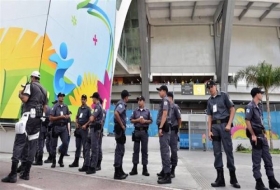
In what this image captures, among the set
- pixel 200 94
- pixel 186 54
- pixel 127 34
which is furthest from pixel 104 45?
pixel 186 54

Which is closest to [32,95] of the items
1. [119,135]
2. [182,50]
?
[119,135]

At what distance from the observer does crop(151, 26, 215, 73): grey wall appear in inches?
1443

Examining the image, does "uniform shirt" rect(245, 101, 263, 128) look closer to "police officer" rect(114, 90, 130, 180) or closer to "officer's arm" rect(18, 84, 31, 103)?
"police officer" rect(114, 90, 130, 180)

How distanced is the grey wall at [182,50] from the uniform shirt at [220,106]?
1253 inches

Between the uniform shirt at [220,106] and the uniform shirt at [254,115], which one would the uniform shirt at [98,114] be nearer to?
the uniform shirt at [220,106]

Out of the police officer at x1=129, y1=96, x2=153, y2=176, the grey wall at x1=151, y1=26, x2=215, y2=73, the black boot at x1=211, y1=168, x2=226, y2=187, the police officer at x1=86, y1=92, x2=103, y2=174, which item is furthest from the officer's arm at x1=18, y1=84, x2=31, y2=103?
the grey wall at x1=151, y1=26, x2=215, y2=73

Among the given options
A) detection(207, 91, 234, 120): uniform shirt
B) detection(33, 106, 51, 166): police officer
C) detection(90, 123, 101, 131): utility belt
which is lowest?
detection(33, 106, 51, 166): police officer

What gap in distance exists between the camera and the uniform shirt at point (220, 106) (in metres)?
4.87

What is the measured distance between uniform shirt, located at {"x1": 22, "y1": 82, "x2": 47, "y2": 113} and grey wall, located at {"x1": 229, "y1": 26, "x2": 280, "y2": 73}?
34.9m

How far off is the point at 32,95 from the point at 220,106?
11.5ft

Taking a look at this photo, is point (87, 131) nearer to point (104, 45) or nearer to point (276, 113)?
point (104, 45)

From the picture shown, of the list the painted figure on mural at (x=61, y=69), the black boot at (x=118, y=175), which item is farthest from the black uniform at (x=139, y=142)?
the painted figure on mural at (x=61, y=69)

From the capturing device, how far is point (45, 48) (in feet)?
32.7

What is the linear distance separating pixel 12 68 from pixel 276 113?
18241 mm
